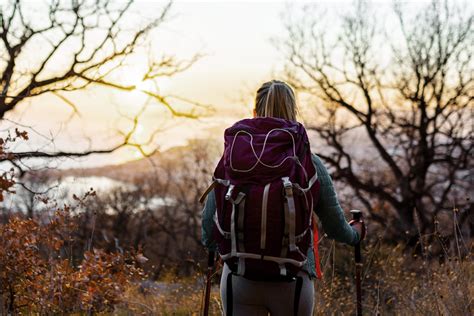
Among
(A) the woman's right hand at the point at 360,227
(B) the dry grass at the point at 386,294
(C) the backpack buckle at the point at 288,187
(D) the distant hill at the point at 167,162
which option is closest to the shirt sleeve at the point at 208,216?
(C) the backpack buckle at the point at 288,187

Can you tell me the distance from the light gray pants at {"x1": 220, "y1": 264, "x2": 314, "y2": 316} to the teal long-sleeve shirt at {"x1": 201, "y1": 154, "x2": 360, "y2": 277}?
100 millimetres

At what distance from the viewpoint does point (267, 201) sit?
283 cm

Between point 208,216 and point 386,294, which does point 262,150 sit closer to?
point 208,216

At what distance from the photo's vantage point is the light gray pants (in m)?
2.89

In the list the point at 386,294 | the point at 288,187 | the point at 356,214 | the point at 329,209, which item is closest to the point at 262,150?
the point at 288,187

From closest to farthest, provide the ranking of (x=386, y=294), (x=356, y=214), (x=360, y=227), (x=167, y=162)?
(x=360, y=227), (x=356, y=214), (x=386, y=294), (x=167, y=162)

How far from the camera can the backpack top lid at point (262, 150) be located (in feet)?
9.45

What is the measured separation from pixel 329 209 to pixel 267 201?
1.05ft

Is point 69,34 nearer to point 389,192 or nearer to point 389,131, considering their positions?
point 389,131

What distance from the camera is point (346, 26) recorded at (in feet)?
76.5

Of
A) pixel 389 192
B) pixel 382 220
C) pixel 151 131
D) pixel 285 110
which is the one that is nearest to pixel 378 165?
pixel 389 192

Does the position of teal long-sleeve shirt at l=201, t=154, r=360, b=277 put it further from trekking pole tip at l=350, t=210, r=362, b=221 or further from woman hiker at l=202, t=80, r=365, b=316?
trekking pole tip at l=350, t=210, r=362, b=221

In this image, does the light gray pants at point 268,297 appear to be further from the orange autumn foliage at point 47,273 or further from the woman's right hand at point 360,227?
the orange autumn foliage at point 47,273

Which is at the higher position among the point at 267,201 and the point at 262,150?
the point at 262,150
